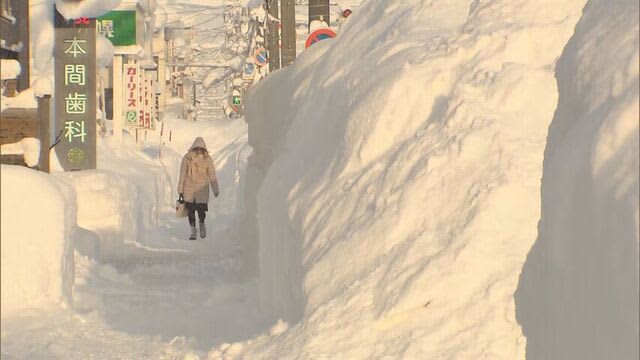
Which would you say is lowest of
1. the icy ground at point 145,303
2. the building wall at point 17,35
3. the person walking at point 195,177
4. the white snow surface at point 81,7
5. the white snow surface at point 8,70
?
the icy ground at point 145,303

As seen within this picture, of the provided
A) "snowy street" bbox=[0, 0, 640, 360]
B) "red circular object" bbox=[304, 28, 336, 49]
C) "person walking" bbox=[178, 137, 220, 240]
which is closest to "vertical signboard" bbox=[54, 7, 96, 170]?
"person walking" bbox=[178, 137, 220, 240]

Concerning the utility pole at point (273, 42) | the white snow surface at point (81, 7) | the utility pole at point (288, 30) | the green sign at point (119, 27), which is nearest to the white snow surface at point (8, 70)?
the white snow surface at point (81, 7)

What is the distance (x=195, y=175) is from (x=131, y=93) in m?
14.4

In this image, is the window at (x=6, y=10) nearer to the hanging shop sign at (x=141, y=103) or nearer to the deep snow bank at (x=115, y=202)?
the deep snow bank at (x=115, y=202)

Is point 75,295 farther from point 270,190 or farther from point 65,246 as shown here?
point 270,190

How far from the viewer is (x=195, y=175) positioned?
1983 cm

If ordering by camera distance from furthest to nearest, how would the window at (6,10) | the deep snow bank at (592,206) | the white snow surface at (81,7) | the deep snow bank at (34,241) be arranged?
the white snow surface at (81,7)
the window at (6,10)
the deep snow bank at (34,241)
the deep snow bank at (592,206)

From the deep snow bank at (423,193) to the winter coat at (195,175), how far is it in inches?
340

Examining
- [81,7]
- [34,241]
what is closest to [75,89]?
[81,7]

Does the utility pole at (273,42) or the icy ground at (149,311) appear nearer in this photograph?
the icy ground at (149,311)

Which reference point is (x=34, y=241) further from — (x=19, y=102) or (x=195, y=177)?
(x=195, y=177)

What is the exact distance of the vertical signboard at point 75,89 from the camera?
77.2 feet

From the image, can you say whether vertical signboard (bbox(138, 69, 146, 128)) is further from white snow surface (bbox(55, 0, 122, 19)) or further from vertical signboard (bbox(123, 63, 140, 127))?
white snow surface (bbox(55, 0, 122, 19))

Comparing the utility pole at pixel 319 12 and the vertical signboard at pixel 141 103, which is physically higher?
the utility pole at pixel 319 12
